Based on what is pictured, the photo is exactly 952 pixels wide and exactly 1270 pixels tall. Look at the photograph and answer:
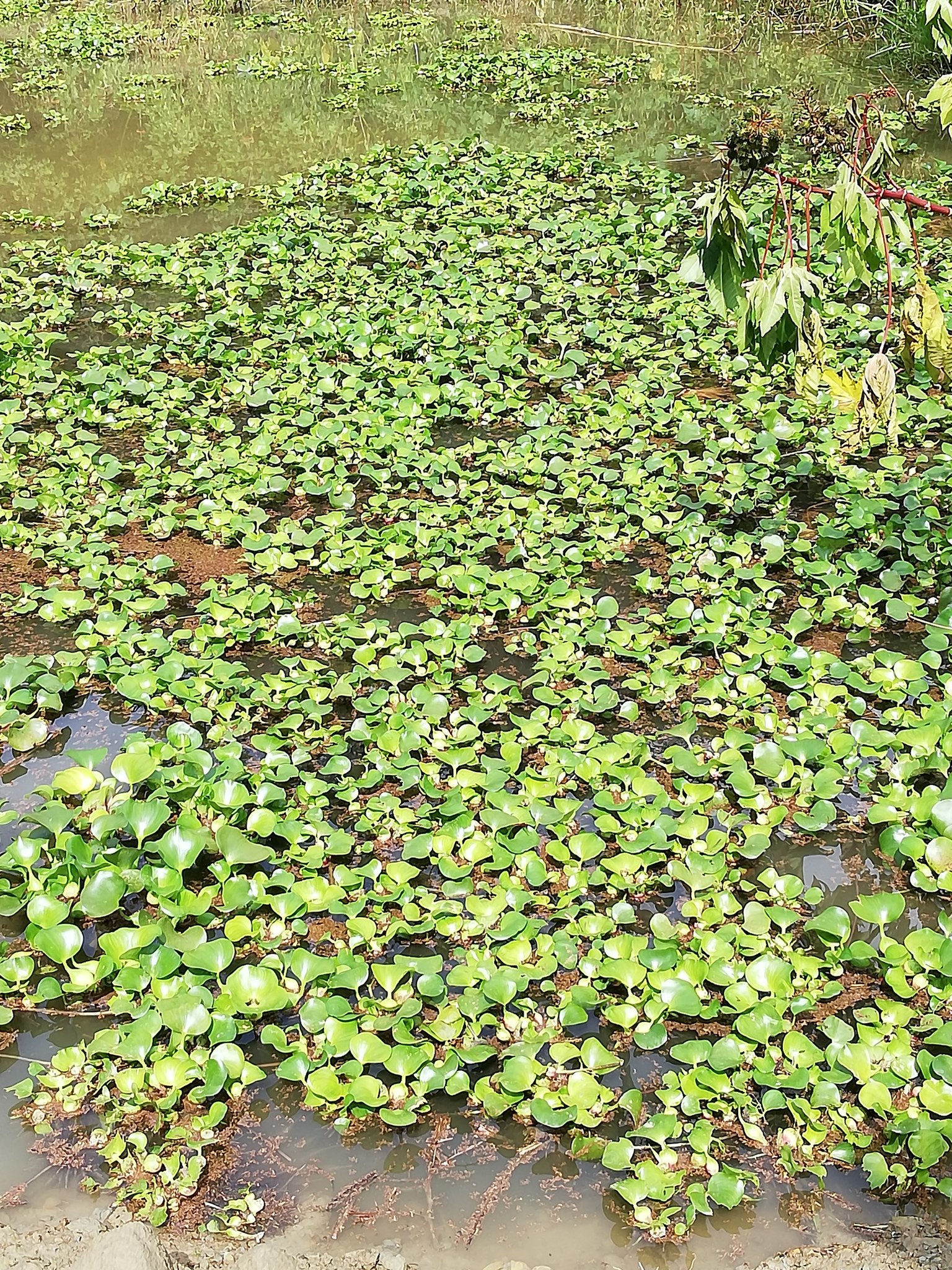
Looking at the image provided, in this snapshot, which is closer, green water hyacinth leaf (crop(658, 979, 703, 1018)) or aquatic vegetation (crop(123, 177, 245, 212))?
green water hyacinth leaf (crop(658, 979, 703, 1018))

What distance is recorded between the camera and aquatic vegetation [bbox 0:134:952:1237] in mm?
2057

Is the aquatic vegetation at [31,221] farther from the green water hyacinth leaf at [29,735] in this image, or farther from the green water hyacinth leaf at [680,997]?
the green water hyacinth leaf at [680,997]

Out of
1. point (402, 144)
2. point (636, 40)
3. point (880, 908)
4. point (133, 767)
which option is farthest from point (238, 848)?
point (636, 40)

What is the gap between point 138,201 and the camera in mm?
7156

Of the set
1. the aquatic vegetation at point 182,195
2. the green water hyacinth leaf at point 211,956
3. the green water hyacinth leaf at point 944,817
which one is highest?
the aquatic vegetation at point 182,195

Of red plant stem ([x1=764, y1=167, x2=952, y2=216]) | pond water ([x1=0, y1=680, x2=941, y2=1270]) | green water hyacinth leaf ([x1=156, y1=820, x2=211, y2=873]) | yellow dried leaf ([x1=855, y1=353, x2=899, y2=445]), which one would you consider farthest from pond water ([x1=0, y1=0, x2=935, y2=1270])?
red plant stem ([x1=764, y1=167, x2=952, y2=216])

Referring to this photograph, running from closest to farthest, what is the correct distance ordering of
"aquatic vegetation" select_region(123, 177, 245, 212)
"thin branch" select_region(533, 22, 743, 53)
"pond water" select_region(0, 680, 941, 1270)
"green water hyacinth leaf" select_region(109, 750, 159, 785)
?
"pond water" select_region(0, 680, 941, 1270) < "green water hyacinth leaf" select_region(109, 750, 159, 785) < "aquatic vegetation" select_region(123, 177, 245, 212) < "thin branch" select_region(533, 22, 743, 53)

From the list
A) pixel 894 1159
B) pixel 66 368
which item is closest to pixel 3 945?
pixel 894 1159

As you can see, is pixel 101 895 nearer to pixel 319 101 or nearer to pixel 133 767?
pixel 133 767

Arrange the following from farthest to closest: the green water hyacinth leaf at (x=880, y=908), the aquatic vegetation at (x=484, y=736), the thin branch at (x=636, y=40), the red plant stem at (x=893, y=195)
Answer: the thin branch at (x=636, y=40) < the green water hyacinth leaf at (x=880, y=908) < the aquatic vegetation at (x=484, y=736) < the red plant stem at (x=893, y=195)

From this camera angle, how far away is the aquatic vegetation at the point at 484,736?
2.06 metres

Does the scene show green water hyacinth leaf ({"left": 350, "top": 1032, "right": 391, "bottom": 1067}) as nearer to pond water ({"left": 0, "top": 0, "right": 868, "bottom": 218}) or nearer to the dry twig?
the dry twig

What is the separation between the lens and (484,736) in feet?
9.46

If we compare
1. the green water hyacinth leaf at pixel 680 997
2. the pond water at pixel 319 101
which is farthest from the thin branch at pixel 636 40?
the green water hyacinth leaf at pixel 680 997
